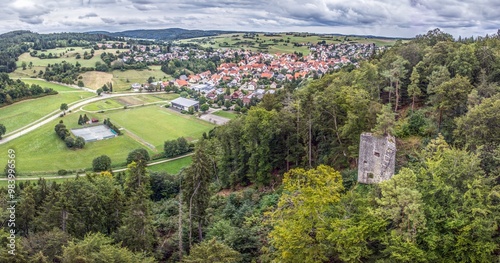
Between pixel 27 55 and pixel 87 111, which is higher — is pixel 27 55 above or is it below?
above

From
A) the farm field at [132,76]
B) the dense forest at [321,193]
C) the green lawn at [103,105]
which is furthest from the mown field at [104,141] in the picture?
the farm field at [132,76]

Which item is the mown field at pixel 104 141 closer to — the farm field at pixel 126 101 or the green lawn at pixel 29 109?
the farm field at pixel 126 101

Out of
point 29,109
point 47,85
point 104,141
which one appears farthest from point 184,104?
point 47,85

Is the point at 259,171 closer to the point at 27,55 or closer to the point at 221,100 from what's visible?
the point at 221,100

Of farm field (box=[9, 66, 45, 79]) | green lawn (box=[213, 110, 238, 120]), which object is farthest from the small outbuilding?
farm field (box=[9, 66, 45, 79])

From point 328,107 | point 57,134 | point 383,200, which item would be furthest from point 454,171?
point 57,134

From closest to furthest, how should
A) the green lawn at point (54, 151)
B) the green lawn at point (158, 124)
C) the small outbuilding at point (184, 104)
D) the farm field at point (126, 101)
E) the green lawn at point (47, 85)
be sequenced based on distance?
the green lawn at point (54, 151), the green lawn at point (158, 124), the farm field at point (126, 101), the small outbuilding at point (184, 104), the green lawn at point (47, 85)

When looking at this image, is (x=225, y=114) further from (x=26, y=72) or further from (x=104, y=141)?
(x=26, y=72)
